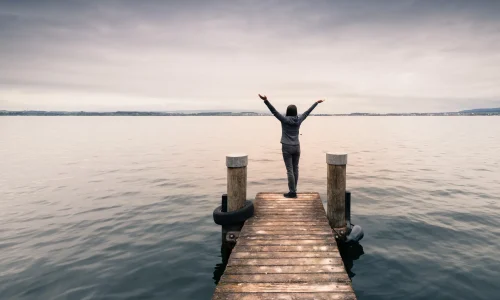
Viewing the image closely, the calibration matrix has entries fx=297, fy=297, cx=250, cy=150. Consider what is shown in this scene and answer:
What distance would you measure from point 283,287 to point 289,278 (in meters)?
0.32

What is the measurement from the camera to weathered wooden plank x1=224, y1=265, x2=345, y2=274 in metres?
5.62

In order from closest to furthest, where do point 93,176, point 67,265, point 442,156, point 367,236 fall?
point 67,265
point 367,236
point 93,176
point 442,156

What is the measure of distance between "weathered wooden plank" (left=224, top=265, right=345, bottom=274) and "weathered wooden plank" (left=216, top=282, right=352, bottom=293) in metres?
0.41

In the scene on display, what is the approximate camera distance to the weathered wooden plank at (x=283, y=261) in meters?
5.93

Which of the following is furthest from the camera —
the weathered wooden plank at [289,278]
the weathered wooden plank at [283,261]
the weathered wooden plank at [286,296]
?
the weathered wooden plank at [283,261]

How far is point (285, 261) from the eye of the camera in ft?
19.8

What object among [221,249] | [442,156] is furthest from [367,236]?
[442,156]

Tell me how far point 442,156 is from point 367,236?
84.2ft

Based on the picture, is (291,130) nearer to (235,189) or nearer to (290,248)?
(235,189)

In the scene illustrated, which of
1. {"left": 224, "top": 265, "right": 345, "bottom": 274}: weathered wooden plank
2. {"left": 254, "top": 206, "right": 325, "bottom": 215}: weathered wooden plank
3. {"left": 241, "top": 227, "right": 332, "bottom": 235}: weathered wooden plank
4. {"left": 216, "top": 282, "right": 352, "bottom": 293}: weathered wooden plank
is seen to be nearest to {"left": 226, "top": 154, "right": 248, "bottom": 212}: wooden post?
{"left": 254, "top": 206, "right": 325, "bottom": 215}: weathered wooden plank

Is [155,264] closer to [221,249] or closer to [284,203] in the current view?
[221,249]

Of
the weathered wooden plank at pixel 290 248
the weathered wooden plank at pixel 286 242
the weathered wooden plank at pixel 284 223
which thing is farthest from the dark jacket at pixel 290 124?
the weathered wooden plank at pixel 290 248

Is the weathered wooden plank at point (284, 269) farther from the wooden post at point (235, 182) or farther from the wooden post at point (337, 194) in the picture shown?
the wooden post at point (337, 194)

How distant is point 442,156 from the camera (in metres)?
31.0
